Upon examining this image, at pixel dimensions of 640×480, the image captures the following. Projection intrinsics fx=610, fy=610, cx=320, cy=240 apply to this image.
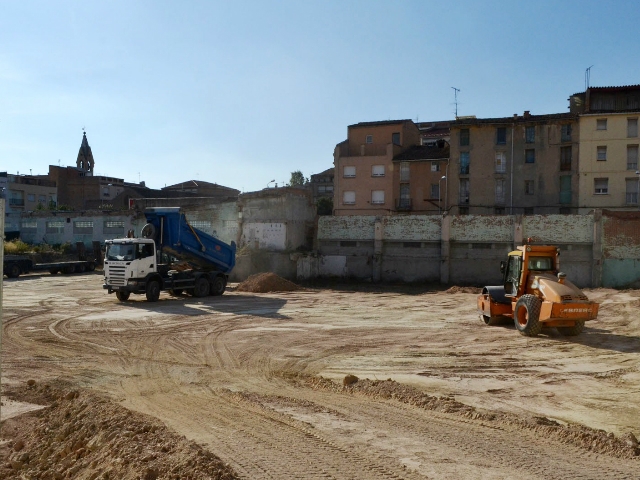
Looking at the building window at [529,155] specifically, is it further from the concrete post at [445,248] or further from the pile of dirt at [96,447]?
the pile of dirt at [96,447]

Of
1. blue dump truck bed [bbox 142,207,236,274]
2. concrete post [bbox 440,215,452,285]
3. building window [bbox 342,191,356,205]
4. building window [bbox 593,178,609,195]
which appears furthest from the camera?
building window [bbox 342,191,356,205]

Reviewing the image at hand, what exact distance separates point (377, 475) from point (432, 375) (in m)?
5.96

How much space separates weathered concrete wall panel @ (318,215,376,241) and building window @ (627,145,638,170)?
2459 cm

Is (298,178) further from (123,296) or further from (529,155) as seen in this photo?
(123,296)

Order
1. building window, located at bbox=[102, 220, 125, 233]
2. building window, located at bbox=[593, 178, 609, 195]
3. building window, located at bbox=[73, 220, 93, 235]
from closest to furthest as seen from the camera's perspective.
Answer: building window, located at bbox=[102, 220, 125, 233]
building window, located at bbox=[593, 178, 609, 195]
building window, located at bbox=[73, 220, 93, 235]

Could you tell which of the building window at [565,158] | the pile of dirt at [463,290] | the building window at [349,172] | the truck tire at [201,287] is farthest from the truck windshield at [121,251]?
the building window at [565,158]

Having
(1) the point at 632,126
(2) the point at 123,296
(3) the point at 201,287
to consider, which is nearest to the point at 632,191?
(1) the point at 632,126

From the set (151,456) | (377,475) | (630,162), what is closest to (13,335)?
(151,456)

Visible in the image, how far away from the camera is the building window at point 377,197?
184 ft

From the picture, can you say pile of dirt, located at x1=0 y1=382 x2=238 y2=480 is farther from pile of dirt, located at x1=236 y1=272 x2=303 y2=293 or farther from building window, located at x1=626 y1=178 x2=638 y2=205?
building window, located at x1=626 y1=178 x2=638 y2=205

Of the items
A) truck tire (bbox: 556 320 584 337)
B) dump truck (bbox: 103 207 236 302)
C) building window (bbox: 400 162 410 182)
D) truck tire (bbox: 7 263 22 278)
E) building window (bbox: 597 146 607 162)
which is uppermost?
building window (bbox: 597 146 607 162)

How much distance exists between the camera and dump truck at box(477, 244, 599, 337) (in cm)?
1562

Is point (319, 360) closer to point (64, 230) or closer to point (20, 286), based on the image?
point (20, 286)

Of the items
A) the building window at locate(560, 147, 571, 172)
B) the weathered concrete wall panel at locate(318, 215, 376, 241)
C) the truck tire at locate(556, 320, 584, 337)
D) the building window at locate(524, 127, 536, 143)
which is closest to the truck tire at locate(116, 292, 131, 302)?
the weathered concrete wall panel at locate(318, 215, 376, 241)
